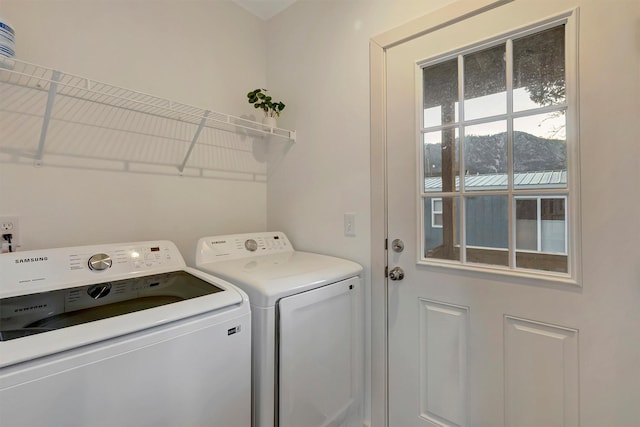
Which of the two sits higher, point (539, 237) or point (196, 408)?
point (539, 237)

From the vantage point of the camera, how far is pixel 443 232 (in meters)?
1.31

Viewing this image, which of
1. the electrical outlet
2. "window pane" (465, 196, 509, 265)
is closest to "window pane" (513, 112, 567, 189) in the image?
"window pane" (465, 196, 509, 265)

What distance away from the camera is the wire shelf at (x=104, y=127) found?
3.86ft

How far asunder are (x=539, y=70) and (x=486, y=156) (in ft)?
1.14

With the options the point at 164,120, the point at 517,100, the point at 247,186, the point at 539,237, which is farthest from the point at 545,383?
the point at 164,120

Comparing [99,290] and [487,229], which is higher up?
[487,229]

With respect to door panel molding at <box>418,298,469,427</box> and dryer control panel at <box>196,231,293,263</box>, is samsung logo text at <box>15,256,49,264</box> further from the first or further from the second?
door panel molding at <box>418,298,469,427</box>

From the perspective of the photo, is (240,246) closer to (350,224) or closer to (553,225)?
(350,224)

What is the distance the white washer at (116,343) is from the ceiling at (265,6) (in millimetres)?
1740

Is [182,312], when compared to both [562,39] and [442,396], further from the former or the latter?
[562,39]

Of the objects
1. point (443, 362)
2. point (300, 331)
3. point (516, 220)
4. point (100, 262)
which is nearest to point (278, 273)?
point (300, 331)

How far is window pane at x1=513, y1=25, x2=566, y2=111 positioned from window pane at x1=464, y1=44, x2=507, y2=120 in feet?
0.14

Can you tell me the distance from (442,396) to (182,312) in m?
1.19

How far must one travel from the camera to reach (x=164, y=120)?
5.25 feet
